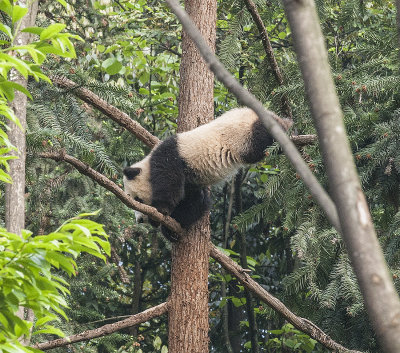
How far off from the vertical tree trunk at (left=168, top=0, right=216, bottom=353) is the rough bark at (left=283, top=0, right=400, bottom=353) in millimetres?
3820

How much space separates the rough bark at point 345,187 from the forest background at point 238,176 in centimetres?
312

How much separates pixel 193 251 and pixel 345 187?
12.8 ft

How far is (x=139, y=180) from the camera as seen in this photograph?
17.0 ft

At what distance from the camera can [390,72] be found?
15.8 ft

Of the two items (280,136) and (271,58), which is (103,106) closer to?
(271,58)

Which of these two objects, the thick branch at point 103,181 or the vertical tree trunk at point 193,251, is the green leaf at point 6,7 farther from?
the vertical tree trunk at point 193,251

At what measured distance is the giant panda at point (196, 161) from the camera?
4.87 meters

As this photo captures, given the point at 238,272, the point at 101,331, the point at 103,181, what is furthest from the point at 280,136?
the point at 238,272

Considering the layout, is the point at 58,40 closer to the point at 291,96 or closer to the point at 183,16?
the point at 183,16

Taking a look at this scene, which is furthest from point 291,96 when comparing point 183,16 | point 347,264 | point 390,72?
point 183,16

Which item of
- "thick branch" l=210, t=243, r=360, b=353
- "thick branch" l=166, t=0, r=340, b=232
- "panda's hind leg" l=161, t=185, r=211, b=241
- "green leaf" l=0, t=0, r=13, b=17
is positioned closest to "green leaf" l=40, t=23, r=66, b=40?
"green leaf" l=0, t=0, r=13, b=17

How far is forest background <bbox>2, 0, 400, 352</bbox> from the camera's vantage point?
420 centimetres

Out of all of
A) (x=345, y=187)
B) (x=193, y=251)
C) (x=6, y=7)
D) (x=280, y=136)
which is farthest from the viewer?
(x=193, y=251)

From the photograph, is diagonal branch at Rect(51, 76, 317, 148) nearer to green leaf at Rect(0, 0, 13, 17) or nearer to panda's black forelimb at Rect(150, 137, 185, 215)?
panda's black forelimb at Rect(150, 137, 185, 215)
